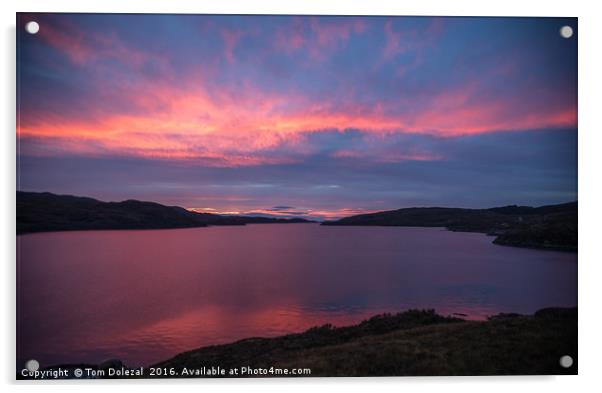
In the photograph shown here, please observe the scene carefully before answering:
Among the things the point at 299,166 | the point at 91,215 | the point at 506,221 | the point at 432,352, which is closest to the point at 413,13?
the point at 299,166

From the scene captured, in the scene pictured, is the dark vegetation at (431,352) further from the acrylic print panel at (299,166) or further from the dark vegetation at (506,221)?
the dark vegetation at (506,221)

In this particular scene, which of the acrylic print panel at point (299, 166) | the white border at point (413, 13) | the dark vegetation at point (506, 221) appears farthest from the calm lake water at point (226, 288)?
the dark vegetation at point (506, 221)

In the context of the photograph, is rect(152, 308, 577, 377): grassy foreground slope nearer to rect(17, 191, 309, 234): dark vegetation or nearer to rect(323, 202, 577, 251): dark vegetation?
rect(323, 202, 577, 251): dark vegetation

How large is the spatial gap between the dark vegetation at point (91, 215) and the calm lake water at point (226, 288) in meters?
0.36

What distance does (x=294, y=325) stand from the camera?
880 centimetres

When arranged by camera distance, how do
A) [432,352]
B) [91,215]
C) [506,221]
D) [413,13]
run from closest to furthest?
[432,352] → [413,13] → [506,221] → [91,215]

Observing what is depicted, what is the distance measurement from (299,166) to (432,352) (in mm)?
5027

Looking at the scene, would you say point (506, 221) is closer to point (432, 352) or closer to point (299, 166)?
point (432, 352)

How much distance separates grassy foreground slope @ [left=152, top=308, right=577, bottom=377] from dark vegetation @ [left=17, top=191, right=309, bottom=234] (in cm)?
346

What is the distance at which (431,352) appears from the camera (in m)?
6.21

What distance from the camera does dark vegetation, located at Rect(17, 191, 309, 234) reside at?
20.7ft

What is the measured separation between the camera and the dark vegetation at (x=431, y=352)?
19.7 ft

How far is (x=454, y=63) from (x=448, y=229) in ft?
17.8

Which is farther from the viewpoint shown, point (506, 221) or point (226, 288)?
point (226, 288)
